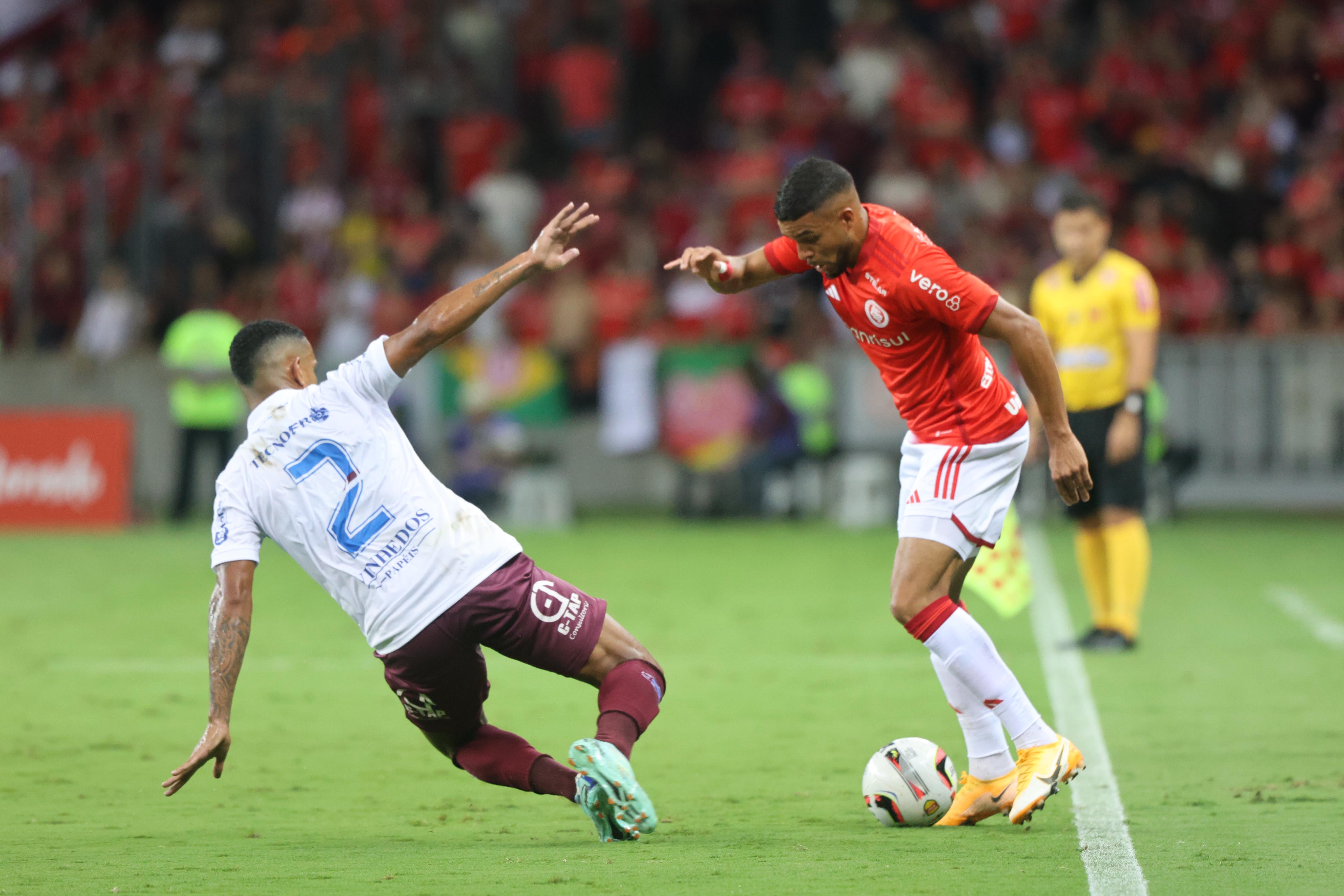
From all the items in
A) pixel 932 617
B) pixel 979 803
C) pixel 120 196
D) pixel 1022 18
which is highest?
pixel 1022 18

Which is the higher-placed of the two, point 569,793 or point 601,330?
point 601,330

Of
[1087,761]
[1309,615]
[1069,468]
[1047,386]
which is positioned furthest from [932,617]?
[1309,615]

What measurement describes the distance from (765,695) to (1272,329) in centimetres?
1047

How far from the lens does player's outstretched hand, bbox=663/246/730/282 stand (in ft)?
18.7

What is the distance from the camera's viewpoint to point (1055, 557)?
13430 millimetres

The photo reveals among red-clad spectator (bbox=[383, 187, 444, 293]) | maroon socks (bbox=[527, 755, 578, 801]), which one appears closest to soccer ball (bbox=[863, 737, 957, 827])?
maroon socks (bbox=[527, 755, 578, 801])

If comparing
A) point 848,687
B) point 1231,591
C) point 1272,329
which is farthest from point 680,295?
point 848,687

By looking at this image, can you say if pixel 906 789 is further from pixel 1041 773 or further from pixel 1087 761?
pixel 1087 761

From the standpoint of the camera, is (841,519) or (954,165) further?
(954,165)

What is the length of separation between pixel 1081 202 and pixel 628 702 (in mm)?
4743

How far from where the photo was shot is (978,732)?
5422 mm

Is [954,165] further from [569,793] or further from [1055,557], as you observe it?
[569,793]

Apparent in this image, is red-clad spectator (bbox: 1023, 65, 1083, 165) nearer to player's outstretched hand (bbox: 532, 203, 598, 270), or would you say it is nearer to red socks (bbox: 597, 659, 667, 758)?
player's outstretched hand (bbox: 532, 203, 598, 270)

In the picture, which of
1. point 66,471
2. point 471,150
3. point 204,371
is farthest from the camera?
point 471,150
